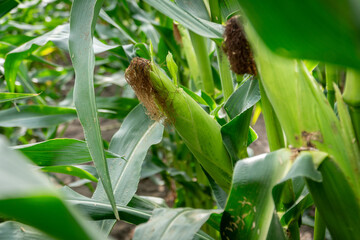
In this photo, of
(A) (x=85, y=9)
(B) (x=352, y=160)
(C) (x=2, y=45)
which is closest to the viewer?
(B) (x=352, y=160)

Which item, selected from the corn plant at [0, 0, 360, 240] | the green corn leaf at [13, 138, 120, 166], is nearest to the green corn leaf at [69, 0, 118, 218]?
the corn plant at [0, 0, 360, 240]

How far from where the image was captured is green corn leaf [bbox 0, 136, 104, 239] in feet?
0.65

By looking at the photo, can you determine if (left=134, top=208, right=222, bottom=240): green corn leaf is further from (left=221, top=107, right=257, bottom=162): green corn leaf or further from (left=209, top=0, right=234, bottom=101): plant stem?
(left=209, top=0, right=234, bottom=101): plant stem

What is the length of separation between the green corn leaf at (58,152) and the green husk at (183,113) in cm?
13

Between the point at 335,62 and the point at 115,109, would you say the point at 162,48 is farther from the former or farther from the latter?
the point at 335,62

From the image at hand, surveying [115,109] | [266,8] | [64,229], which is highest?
[266,8]

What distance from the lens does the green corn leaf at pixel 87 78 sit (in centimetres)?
41

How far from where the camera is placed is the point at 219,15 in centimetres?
64

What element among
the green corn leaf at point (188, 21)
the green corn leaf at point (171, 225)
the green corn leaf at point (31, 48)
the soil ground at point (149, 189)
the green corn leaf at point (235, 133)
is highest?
the green corn leaf at point (188, 21)

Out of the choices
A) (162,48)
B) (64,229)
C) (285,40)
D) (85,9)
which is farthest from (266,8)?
(162,48)

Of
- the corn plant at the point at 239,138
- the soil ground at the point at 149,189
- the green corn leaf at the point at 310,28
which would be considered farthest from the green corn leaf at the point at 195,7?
the soil ground at the point at 149,189

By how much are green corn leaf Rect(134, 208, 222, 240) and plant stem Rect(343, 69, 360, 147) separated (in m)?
0.21

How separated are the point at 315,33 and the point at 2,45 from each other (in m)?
0.96

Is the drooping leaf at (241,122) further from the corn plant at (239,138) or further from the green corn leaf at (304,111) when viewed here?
the green corn leaf at (304,111)
